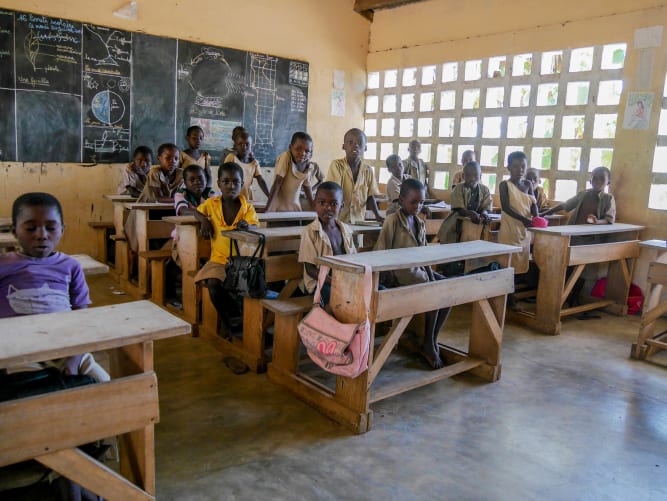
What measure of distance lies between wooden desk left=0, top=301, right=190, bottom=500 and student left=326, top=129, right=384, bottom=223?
2561 mm

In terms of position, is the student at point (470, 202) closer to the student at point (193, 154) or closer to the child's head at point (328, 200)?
the child's head at point (328, 200)

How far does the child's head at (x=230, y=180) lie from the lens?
147 inches

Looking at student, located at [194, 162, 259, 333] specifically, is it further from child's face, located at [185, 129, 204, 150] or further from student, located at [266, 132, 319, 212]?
child's face, located at [185, 129, 204, 150]

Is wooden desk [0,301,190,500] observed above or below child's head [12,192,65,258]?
below

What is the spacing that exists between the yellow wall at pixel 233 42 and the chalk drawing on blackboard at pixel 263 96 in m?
0.17

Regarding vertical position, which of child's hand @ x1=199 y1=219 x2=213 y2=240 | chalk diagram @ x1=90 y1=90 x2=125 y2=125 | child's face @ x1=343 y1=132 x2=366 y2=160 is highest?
chalk diagram @ x1=90 y1=90 x2=125 y2=125

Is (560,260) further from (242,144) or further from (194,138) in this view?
(194,138)

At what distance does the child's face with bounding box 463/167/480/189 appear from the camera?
4.81 meters

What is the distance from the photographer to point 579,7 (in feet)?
18.9

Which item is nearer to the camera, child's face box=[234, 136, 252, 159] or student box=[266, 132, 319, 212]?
student box=[266, 132, 319, 212]

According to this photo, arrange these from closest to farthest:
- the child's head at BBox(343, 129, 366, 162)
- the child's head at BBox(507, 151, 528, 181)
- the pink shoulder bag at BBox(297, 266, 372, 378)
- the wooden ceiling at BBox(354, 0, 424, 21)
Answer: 1. the pink shoulder bag at BBox(297, 266, 372, 378)
2. the child's head at BBox(343, 129, 366, 162)
3. the child's head at BBox(507, 151, 528, 181)
4. the wooden ceiling at BBox(354, 0, 424, 21)

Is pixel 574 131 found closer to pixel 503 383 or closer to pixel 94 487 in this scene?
pixel 503 383

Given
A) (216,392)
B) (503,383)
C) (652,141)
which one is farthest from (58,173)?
(652,141)

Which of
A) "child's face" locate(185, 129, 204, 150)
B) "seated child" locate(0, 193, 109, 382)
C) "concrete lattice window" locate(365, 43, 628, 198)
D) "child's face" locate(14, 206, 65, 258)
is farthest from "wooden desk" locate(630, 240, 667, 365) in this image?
"child's face" locate(185, 129, 204, 150)
